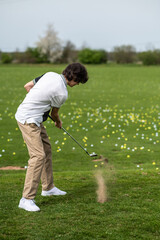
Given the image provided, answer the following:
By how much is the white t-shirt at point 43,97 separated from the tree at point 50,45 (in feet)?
363

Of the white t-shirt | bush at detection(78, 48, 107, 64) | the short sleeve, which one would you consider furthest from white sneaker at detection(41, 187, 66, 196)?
bush at detection(78, 48, 107, 64)

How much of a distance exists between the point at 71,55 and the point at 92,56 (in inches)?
472

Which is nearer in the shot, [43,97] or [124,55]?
[43,97]

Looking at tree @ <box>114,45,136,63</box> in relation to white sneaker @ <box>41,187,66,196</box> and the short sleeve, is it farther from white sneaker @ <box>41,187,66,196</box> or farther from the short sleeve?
the short sleeve

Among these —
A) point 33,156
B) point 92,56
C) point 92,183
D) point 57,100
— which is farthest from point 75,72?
point 92,56

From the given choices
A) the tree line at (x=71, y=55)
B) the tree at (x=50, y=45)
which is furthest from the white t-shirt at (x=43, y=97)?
the tree at (x=50, y=45)

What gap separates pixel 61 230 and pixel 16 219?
0.69 m

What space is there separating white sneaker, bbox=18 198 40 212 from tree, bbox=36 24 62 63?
364 feet

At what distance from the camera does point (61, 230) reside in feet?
14.5

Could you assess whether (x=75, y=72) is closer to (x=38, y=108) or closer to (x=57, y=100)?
(x=57, y=100)

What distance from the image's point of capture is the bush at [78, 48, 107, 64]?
10068 cm

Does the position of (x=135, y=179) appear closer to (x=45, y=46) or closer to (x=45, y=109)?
(x=45, y=109)

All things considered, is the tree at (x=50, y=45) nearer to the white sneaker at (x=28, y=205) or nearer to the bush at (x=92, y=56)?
the bush at (x=92, y=56)

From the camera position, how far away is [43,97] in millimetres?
4953
